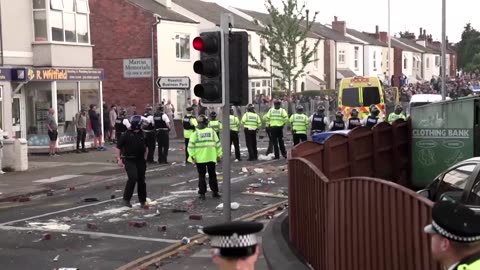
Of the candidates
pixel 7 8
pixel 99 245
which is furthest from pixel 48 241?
pixel 7 8

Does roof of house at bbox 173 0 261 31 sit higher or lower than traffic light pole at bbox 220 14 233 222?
higher

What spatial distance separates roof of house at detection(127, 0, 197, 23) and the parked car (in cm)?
2969

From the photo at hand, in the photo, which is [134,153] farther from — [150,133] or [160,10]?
[160,10]

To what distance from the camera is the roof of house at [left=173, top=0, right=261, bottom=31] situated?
140 ft

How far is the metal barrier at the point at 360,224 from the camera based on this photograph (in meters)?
4.67

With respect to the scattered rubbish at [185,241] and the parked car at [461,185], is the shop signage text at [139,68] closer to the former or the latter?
the scattered rubbish at [185,241]

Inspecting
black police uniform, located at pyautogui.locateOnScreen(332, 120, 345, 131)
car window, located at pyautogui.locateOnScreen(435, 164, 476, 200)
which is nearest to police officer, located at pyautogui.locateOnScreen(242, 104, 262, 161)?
black police uniform, located at pyautogui.locateOnScreen(332, 120, 345, 131)

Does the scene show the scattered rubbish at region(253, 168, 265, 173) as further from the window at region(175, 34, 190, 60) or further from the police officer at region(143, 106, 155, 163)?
the window at region(175, 34, 190, 60)

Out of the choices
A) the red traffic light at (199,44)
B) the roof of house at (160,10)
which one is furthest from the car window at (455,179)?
the roof of house at (160,10)

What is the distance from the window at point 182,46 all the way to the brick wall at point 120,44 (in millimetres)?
2015

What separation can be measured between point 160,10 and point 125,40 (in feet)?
9.21

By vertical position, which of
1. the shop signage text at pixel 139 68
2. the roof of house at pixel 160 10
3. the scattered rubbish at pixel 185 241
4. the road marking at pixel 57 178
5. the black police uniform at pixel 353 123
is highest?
the roof of house at pixel 160 10

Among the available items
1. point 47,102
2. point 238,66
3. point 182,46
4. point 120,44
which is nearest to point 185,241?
point 238,66

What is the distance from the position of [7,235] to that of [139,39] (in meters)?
27.0
